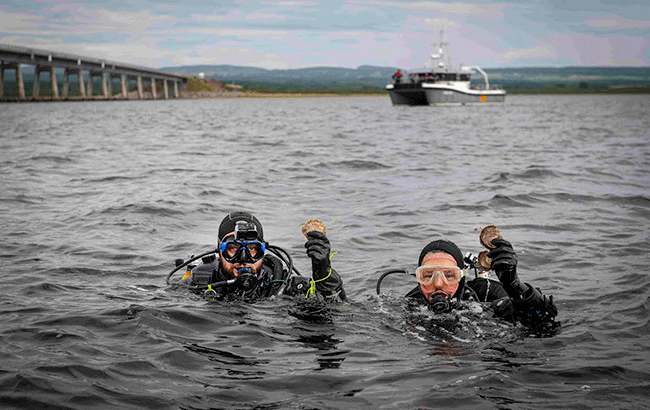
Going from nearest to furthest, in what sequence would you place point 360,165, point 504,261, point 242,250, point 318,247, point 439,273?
point 504,261 < point 318,247 < point 439,273 < point 242,250 < point 360,165

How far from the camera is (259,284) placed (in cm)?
791

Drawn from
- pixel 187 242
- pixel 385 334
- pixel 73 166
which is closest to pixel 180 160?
pixel 73 166

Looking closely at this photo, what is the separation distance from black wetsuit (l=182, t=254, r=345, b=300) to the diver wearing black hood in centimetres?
95

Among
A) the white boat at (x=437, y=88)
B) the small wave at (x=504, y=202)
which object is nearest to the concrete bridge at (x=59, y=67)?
the white boat at (x=437, y=88)

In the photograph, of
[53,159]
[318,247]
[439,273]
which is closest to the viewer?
[318,247]

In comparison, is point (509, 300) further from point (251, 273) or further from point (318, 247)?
point (251, 273)

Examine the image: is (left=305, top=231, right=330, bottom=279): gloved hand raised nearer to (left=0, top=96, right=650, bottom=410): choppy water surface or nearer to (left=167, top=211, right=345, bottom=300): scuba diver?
(left=167, top=211, right=345, bottom=300): scuba diver

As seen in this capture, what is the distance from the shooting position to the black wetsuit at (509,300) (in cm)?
648

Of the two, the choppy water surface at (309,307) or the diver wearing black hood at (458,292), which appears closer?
the choppy water surface at (309,307)

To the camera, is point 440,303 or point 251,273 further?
point 251,273

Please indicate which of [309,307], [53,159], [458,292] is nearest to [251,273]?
[309,307]

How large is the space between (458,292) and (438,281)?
0.39m

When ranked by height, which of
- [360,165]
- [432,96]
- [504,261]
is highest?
[432,96]

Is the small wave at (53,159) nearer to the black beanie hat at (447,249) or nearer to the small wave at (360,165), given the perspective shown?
the small wave at (360,165)
